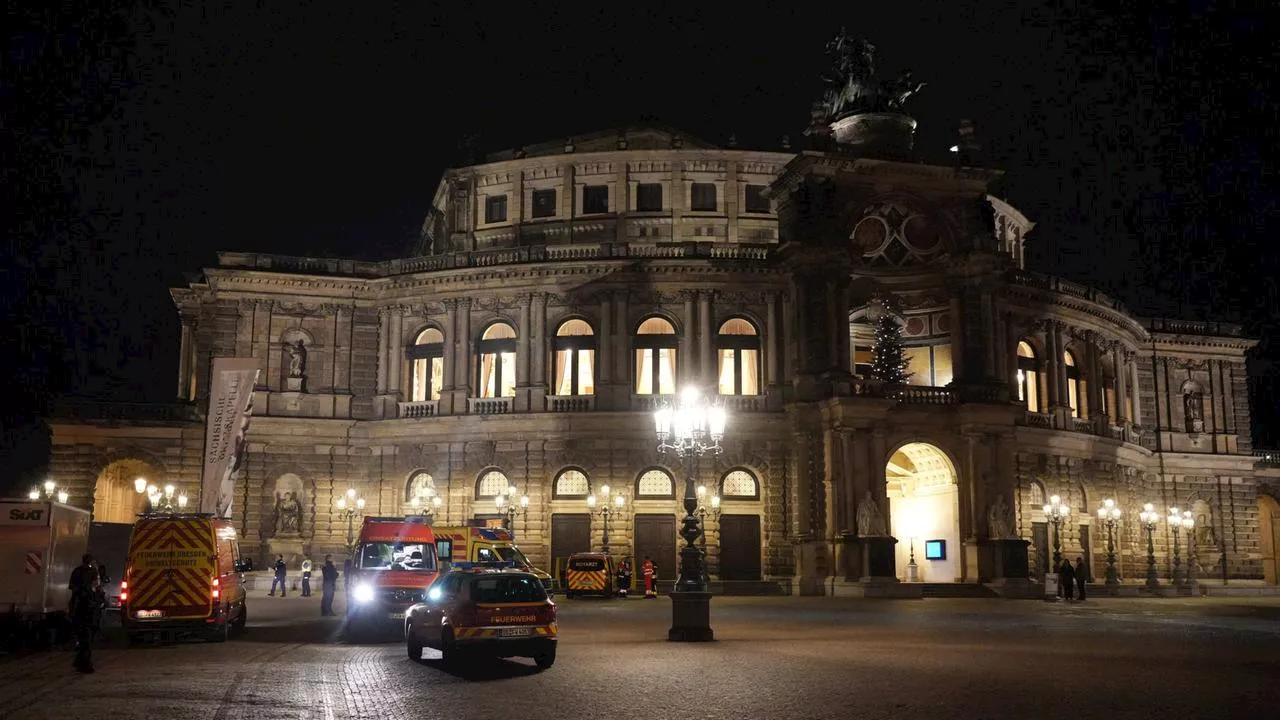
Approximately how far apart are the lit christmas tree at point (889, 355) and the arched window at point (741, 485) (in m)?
7.18

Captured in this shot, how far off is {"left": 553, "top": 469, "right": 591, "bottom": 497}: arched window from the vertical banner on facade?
52.2 feet

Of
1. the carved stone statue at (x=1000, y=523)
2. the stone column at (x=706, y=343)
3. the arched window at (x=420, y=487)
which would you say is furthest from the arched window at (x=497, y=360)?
the carved stone statue at (x=1000, y=523)

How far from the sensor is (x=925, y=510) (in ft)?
168

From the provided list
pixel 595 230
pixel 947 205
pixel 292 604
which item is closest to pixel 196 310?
pixel 595 230

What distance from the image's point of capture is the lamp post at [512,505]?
160 feet

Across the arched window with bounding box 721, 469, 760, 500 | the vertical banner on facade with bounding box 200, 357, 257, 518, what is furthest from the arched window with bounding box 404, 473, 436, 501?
the vertical banner on facade with bounding box 200, 357, 257, 518

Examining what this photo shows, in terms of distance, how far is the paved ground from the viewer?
14094 mm

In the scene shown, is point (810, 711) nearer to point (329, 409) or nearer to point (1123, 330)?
point (329, 409)

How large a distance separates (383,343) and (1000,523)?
28163 mm

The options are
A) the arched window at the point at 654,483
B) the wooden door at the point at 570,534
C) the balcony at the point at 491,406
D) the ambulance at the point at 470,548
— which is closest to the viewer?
the ambulance at the point at 470,548

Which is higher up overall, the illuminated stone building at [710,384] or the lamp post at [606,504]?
the illuminated stone building at [710,384]

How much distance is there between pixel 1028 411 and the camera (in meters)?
51.9

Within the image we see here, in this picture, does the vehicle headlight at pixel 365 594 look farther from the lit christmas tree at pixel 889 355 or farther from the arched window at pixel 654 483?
the lit christmas tree at pixel 889 355

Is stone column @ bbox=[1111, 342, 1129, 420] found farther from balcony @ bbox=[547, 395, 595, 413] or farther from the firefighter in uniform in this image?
the firefighter in uniform
